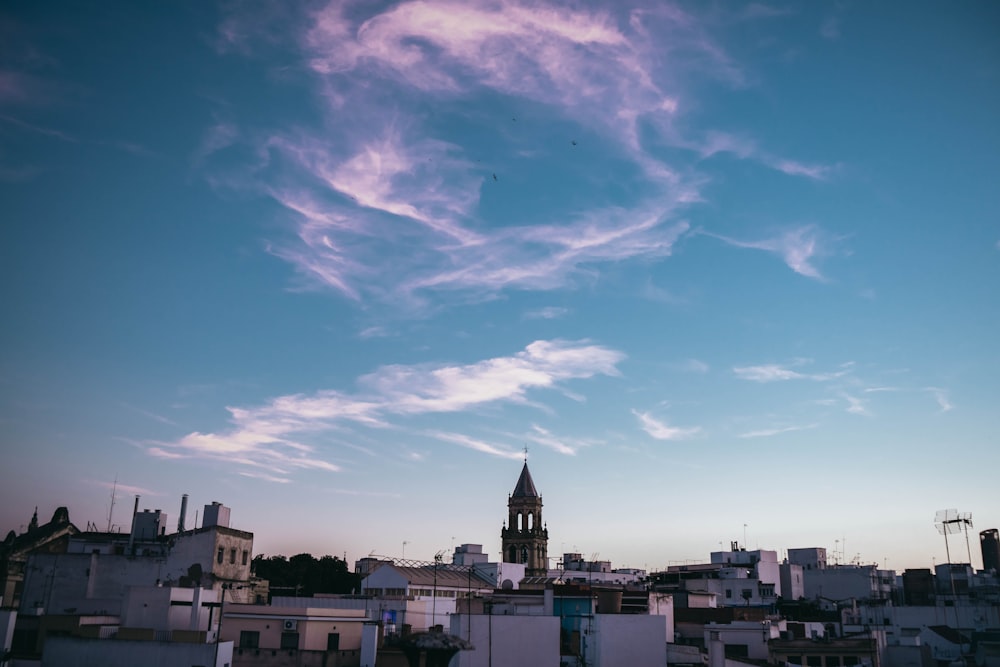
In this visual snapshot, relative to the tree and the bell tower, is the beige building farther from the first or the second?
the bell tower

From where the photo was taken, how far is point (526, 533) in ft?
394

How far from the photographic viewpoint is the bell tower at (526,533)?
4663 inches

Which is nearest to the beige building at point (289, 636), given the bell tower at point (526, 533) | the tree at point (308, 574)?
the tree at point (308, 574)

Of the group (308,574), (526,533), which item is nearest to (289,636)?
(308,574)

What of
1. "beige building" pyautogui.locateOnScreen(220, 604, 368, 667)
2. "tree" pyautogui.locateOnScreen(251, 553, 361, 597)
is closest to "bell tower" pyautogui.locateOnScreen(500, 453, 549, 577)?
"tree" pyautogui.locateOnScreen(251, 553, 361, 597)

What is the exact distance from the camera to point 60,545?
64.1 m

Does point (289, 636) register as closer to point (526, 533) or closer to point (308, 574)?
A: point (308, 574)

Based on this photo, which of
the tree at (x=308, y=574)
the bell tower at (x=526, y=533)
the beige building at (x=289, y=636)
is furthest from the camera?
the bell tower at (x=526, y=533)

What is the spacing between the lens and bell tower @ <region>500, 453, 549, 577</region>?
11844cm

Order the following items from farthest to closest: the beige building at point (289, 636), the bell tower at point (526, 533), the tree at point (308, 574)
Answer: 1. the bell tower at point (526, 533)
2. the tree at point (308, 574)
3. the beige building at point (289, 636)

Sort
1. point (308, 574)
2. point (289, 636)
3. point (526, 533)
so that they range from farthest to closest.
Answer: point (526, 533)
point (308, 574)
point (289, 636)

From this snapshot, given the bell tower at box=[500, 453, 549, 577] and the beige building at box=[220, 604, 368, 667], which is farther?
the bell tower at box=[500, 453, 549, 577]

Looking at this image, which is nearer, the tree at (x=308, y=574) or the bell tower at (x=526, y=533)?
the tree at (x=308, y=574)

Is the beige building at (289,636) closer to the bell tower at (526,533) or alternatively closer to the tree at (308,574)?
the tree at (308,574)
